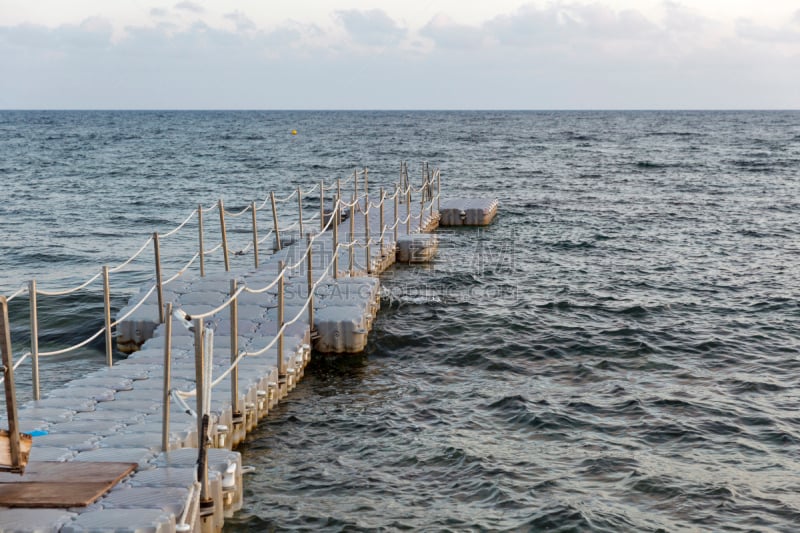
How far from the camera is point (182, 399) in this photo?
9102 millimetres

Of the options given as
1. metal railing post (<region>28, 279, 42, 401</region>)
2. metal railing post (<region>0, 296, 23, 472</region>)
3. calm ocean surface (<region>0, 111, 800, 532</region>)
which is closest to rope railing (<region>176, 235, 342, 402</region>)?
calm ocean surface (<region>0, 111, 800, 532</region>)

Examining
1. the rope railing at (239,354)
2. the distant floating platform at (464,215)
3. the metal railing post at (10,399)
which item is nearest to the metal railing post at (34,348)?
the rope railing at (239,354)

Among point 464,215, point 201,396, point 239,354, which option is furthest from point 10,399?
point 464,215

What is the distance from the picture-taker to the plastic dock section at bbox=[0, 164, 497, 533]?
22.2 feet

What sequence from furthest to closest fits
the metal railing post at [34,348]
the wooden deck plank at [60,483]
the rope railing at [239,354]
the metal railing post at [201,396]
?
the metal railing post at [34,348], the rope railing at [239,354], the metal railing post at [201,396], the wooden deck plank at [60,483]

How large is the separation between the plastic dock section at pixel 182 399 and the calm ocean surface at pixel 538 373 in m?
0.62

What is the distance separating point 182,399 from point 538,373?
6.20m

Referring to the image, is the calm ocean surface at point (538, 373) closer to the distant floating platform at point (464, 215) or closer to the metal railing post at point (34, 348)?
the distant floating platform at point (464, 215)

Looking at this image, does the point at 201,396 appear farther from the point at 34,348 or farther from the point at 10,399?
the point at 34,348

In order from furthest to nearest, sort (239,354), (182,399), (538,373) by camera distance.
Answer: (538,373) < (239,354) < (182,399)

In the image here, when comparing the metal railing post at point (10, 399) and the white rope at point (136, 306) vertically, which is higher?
the metal railing post at point (10, 399)

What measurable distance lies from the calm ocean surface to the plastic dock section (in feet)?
2.02

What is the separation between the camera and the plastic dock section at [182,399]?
677cm

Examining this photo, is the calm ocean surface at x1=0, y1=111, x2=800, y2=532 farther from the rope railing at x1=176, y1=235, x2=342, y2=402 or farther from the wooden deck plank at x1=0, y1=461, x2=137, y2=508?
the wooden deck plank at x1=0, y1=461, x2=137, y2=508
